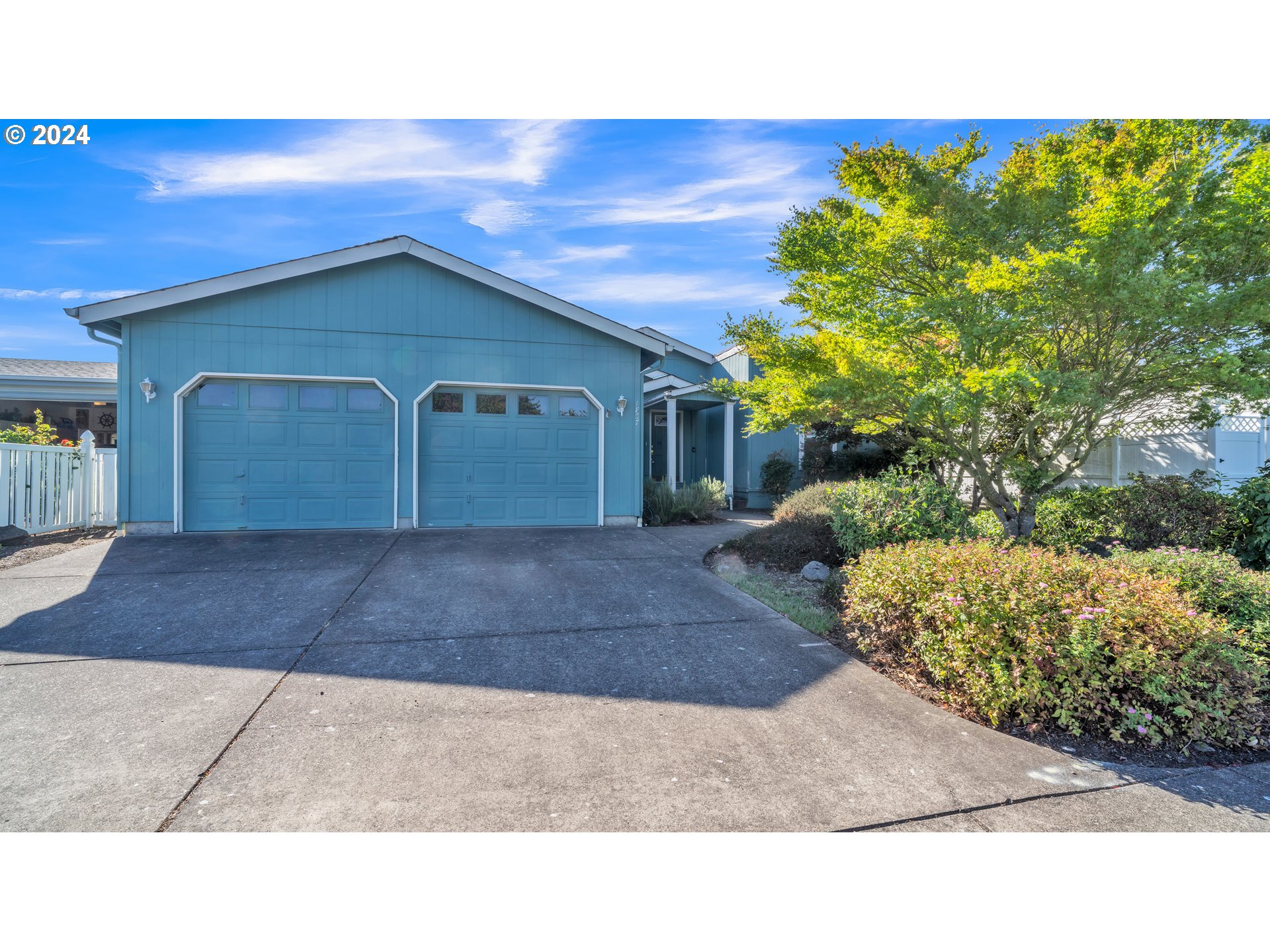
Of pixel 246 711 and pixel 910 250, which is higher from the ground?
pixel 910 250

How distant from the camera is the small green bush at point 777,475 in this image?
13.4 m

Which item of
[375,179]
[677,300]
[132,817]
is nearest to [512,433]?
[677,300]

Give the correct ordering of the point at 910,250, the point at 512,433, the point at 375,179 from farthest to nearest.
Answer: the point at 512,433 < the point at 910,250 < the point at 375,179

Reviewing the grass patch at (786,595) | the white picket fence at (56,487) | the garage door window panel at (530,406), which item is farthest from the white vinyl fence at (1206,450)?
the white picket fence at (56,487)

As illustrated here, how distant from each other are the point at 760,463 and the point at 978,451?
672cm

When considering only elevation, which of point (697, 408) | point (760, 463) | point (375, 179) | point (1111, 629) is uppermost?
point (375, 179)

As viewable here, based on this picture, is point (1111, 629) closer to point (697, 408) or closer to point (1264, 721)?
point (1264, 721)

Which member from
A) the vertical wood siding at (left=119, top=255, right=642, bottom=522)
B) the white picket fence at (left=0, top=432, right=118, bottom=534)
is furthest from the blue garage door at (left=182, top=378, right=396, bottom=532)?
the white picket fence at (left=0, top=432, right=118, bottom=534)

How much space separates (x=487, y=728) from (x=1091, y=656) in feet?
10.7

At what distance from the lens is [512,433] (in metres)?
9.53

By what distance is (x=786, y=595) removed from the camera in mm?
5832

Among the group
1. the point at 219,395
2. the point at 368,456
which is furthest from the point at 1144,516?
the point at 219,395

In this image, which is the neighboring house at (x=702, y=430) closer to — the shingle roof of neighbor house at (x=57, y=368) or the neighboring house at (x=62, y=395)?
the neighboring house at (x=62, y=395)

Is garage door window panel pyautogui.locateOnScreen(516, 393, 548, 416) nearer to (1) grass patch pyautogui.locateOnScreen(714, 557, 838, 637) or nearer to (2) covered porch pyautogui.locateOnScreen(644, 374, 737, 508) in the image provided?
(2) covered porch pyautogui.locateOnScreen(644, 374, 737, 508)
